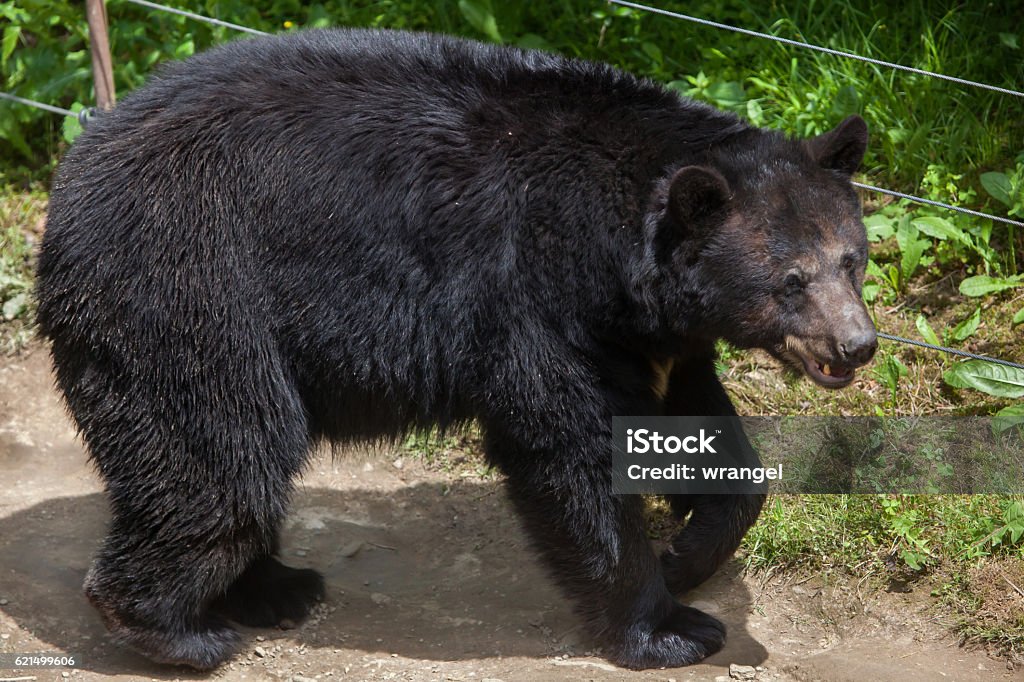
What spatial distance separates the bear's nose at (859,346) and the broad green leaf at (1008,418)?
154cm

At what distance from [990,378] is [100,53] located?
4607 mm

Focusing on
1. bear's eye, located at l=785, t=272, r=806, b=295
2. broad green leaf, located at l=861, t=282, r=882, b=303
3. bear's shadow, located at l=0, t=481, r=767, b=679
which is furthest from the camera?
broad green leaf, located at l=861, t=282, r=882, b=303

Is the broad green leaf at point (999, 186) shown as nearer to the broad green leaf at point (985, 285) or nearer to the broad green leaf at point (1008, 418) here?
the broad green leaf at point (985, 285)

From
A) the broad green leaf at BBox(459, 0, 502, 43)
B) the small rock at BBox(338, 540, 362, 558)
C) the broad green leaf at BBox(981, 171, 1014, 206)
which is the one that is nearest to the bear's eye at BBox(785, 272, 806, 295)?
the broad green leaf at BBox(981, 171, 1014, 206)

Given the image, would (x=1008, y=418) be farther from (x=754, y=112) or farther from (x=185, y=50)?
(x=185, y=50)

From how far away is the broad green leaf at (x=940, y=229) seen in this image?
245 inches

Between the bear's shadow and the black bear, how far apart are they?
25.5 inches

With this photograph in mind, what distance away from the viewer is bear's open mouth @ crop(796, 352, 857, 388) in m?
4.38

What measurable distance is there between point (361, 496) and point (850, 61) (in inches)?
138

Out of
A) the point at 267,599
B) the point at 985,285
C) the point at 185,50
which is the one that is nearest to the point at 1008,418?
the point at 985,285

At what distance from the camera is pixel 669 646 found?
190 inches

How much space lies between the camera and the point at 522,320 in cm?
449

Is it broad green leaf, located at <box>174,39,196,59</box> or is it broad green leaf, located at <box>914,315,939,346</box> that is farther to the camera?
broad green leaf, located at <box>174,39,196,59</box>

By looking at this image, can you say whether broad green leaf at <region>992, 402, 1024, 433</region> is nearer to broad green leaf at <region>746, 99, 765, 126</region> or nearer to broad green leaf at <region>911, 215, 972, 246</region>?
broad green leaf at <region>911, 215, 972, 246</region>
